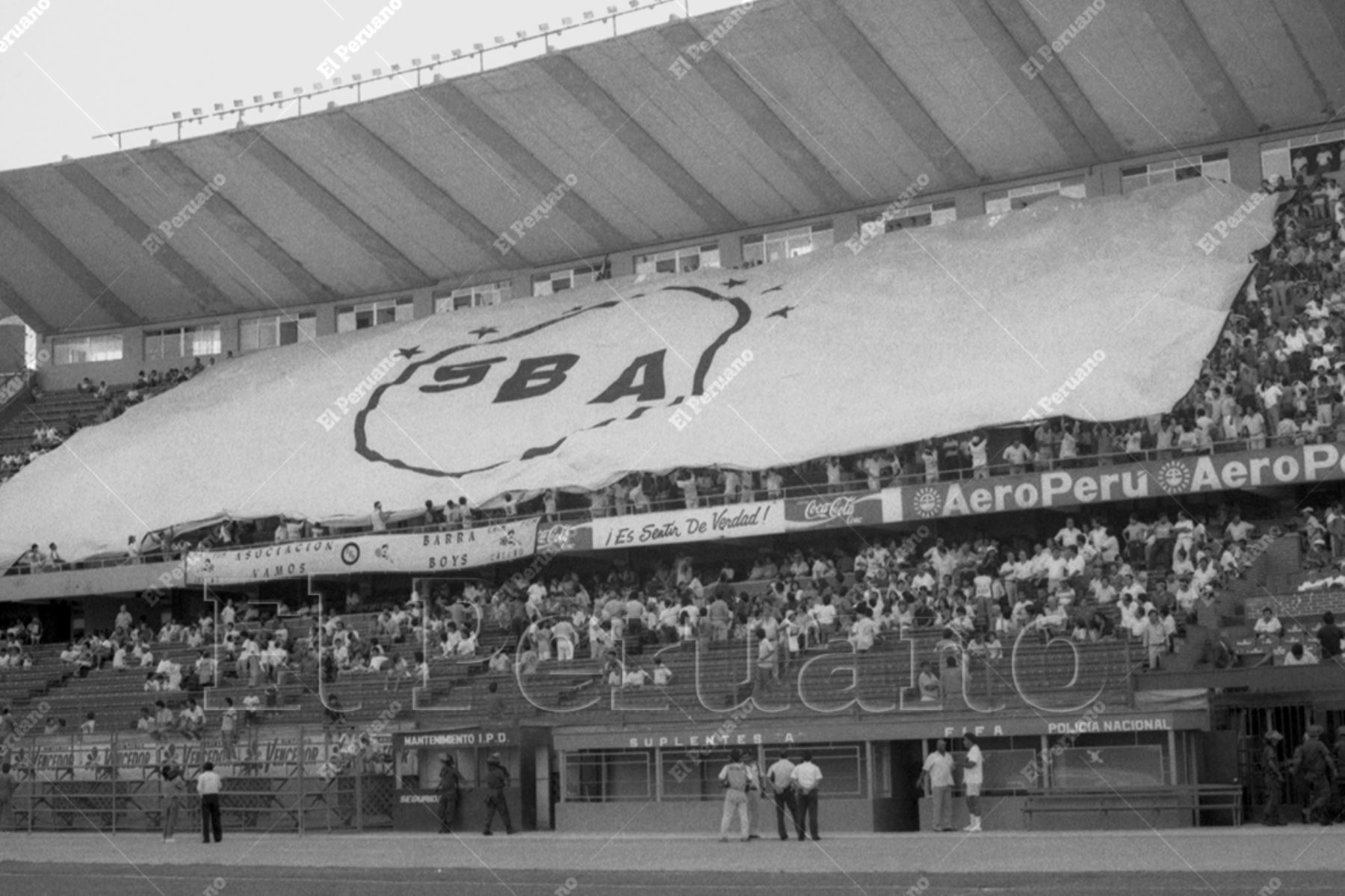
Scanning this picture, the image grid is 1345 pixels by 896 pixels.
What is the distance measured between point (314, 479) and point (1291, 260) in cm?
2512

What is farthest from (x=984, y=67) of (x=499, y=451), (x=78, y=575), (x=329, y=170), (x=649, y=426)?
(x=78, y=575)

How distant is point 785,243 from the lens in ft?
187

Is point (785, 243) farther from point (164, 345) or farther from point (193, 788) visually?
point (193, 788)

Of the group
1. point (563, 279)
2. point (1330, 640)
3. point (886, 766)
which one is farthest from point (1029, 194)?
point (1330, 640)

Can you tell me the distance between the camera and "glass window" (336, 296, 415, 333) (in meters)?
64.6

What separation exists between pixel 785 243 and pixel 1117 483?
1904 centimetres

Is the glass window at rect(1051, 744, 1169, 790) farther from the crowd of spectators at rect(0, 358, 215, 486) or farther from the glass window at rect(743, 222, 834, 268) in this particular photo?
the crowd of spectators at rect(0, 358, 215, 486)

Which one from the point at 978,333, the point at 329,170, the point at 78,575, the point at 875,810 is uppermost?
the point at 329,170

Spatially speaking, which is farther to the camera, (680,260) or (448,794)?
(680,260)

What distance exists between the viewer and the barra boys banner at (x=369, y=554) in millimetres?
47562

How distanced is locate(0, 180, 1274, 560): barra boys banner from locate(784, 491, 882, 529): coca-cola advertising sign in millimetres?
1407

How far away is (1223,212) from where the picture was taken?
4641cm

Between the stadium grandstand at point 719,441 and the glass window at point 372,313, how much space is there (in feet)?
1.04

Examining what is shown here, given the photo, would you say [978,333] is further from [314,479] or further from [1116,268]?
[314,479]
